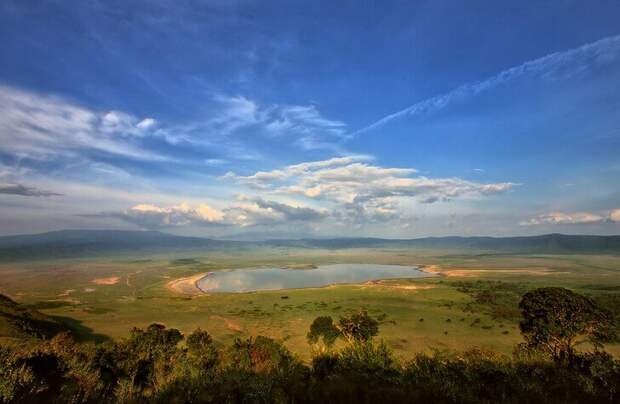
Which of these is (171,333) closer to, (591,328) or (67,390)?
(67,390)

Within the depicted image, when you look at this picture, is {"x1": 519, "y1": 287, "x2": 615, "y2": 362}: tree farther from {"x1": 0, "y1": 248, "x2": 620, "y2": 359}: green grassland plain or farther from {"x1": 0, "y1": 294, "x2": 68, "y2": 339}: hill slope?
{"x1": 0, "y1": 294, "x2": 68, "y2": 339}: hill slope

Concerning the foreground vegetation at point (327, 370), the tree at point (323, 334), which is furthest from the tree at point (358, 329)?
the tree at point (323, 334)

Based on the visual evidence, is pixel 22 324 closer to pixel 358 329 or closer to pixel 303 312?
pixel 358 329

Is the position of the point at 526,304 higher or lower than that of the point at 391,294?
higher

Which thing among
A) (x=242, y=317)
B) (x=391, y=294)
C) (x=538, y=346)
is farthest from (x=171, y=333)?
(x=391, y=294)

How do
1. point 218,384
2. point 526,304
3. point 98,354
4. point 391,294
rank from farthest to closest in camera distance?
1. point 391,294
2. point 526,304
3. point 98,354
4. point 218,384

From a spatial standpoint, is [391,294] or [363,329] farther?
[391,294]

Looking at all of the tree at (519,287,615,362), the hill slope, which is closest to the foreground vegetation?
the tree at (519,287,615,362)
